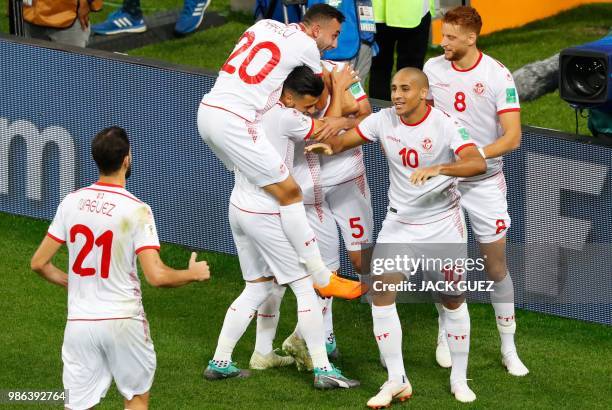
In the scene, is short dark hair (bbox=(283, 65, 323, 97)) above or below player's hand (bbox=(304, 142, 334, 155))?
above

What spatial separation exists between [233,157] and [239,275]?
87.7 inches

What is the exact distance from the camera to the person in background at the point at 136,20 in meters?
14.7

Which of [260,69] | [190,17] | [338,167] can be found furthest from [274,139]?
[190,17]

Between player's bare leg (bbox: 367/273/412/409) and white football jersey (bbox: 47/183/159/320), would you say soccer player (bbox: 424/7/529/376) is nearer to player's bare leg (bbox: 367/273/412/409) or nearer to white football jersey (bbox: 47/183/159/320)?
player's bare leg (bbox: 367/273/412/409)

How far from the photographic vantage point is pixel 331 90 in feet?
27.1

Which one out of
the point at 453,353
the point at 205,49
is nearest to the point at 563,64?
the point at 453,353

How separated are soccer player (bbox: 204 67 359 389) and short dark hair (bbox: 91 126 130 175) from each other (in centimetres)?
146

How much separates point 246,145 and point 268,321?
115cm

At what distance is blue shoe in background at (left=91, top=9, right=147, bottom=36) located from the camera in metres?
14.7

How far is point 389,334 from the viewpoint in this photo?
772 centimetres

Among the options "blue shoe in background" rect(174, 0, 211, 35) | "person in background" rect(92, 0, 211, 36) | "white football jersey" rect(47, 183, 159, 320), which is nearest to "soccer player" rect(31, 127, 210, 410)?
"white football jersey" rect(47, 183, 159, 320)

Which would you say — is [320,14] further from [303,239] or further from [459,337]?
[459,337]

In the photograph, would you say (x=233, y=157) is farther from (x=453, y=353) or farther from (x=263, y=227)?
(x=453, y=353)

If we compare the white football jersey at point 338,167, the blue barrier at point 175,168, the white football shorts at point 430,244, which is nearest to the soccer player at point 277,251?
the white football jersey at point 338,167
